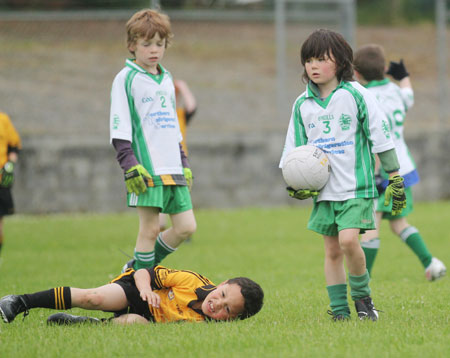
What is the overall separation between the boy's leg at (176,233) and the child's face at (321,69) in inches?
66.0

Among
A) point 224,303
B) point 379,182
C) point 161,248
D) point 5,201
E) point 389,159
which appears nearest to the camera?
point 224,303

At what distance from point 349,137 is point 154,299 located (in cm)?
171

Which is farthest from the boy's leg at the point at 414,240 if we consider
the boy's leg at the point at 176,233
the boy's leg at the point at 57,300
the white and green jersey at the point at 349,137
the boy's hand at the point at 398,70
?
the boy's leg at the point at 57,300

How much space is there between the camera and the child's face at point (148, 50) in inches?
241

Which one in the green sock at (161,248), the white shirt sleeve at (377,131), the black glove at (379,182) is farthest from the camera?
the black glove at (379,182)

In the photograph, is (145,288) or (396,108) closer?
(145,288)

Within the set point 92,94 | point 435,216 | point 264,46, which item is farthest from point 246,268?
point 264,46

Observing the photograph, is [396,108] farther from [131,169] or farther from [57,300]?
[57,300]

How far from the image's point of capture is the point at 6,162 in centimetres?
897

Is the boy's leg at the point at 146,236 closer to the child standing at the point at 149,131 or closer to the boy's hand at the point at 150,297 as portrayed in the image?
the child standing at the point at 149,131

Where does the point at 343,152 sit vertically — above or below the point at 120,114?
below

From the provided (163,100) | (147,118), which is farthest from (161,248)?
(163,100)

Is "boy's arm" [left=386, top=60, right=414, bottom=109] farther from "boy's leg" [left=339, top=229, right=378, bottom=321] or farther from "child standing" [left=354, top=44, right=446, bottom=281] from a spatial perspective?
"boy's leg" [left=339, top=229, right=378, bottom=321]

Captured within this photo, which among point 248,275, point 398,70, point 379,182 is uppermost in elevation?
point 398,70
